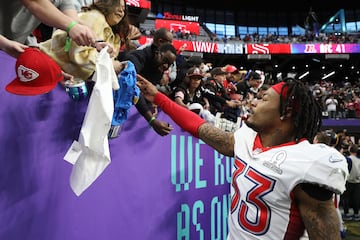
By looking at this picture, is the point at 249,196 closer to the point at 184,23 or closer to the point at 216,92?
the point at 216,92

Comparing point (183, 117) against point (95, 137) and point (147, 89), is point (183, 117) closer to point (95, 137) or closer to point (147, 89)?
point (147, 89)

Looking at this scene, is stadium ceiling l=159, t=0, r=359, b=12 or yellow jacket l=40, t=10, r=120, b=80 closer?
yellow jacket l=40, t=10, r=120, b=80

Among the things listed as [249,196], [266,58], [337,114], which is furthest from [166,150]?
[266,58]

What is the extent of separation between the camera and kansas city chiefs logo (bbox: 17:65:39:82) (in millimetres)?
1421

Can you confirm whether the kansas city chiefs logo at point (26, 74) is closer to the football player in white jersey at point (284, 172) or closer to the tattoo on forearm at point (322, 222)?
the football player in white jersey at point (284, 172)

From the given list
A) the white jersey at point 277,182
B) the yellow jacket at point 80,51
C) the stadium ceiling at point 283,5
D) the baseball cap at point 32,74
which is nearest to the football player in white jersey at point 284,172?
the white jersey at point 277,182

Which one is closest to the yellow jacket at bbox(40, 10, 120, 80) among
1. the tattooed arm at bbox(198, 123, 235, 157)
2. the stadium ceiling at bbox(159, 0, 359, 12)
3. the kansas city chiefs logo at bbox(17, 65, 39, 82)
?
the kansas city chiefs logo at bbox(17, 65, 39, 82)

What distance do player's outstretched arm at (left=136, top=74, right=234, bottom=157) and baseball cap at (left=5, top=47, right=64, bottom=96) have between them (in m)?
0.90

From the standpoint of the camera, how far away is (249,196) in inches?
69.2

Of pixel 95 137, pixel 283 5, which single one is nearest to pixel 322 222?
pixel 95 137

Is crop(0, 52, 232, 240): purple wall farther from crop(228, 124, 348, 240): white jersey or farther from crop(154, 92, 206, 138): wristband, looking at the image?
crop(228, 124, 348, 240): white jersey

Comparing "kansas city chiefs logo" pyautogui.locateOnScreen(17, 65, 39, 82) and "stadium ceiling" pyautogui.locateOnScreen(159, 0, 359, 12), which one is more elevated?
"stadium ceiling" pyautogui.locateOnScreen(159, 0, 359, 12)

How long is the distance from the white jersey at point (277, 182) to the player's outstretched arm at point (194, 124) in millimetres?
267

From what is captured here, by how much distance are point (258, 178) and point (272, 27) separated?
41997mm
